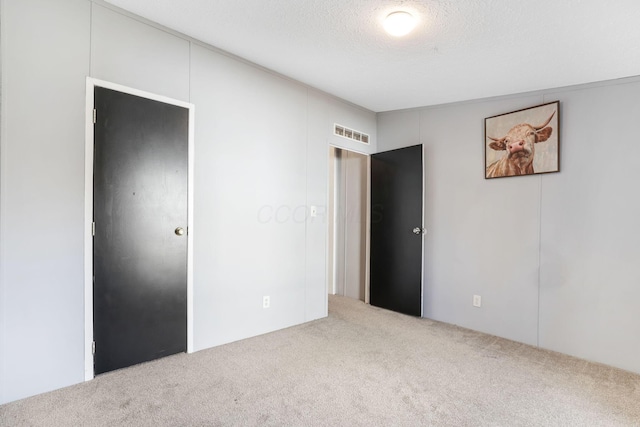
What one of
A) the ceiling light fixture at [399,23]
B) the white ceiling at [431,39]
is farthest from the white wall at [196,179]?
the ceiling light fixture at [399,23]

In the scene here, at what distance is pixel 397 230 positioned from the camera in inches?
162

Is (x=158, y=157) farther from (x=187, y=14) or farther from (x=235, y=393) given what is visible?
(x=235, y=393)

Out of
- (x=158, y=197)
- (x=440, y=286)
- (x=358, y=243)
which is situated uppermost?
(x=158, y=197)

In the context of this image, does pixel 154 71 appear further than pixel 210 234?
No

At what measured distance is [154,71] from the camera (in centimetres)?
250

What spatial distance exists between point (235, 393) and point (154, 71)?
2.40m

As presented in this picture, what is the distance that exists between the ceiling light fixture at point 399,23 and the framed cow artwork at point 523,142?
5.76 feet

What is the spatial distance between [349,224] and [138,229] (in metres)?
2.99

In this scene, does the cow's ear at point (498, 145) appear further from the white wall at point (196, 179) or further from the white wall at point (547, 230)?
the white wall at point (196, 179)

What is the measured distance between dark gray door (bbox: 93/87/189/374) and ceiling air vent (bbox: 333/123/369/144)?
6.06ft

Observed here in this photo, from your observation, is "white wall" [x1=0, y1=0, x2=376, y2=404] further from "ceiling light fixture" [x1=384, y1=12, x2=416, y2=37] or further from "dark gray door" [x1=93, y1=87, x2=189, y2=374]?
"ceiling light fixture" [x1=384, y1=12, x2=416, y2=37]

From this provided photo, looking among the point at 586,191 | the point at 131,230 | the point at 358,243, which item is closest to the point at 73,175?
the point at 131,230

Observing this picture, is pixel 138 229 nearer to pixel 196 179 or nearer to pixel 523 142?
pixel 196 179

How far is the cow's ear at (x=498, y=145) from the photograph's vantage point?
3.42 metres
